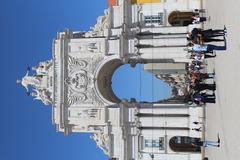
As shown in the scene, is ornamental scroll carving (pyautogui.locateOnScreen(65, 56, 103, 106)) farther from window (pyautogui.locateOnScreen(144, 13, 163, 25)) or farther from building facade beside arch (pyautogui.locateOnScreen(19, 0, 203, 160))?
window (pyautogui.locateOnScreen(144, 13, 163, 25))

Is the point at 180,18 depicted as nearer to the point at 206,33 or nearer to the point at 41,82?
the point at 41,82

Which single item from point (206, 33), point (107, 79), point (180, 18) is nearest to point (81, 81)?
point (107, 79)

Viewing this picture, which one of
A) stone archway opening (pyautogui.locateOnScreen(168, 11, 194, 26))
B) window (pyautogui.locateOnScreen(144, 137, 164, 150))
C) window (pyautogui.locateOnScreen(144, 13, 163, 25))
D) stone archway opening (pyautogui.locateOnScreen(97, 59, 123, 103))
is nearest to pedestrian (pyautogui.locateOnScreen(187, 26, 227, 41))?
window (pyautogui.locateOnScreen(144, 137, 164, 150))

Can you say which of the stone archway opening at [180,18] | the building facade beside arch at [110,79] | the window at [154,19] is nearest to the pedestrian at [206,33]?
the building facade beside arch at [110,79]

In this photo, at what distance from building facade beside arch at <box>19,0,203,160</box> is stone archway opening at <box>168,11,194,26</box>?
0.12 meters

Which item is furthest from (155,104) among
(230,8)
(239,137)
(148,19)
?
(239,137)

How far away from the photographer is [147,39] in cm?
4431

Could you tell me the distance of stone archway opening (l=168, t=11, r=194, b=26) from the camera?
46281mm

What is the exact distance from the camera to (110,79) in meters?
48.1

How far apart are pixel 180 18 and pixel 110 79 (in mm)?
7892

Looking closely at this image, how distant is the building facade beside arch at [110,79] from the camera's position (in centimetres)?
4369

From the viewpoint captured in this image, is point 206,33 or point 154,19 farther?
point 154,19

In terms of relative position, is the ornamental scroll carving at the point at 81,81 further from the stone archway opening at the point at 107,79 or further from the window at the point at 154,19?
the window at the point at 154,19

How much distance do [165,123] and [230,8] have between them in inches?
996
